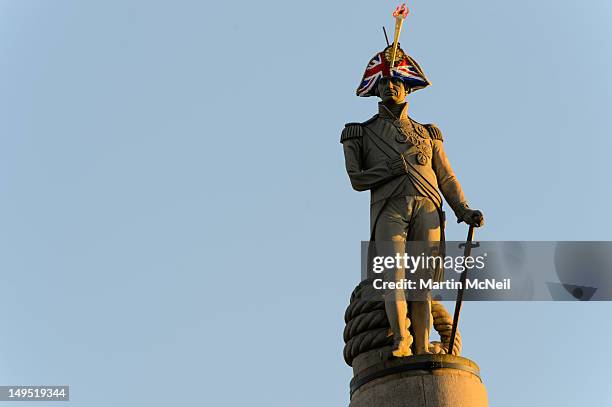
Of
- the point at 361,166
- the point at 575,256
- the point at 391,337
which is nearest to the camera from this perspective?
the point at 391,337

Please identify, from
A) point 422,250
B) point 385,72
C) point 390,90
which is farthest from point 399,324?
point 385,72

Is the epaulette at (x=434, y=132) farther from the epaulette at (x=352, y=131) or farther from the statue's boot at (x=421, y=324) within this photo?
the statue's boot at (x=421, y=324)

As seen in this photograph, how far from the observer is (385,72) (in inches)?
557

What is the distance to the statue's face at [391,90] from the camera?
1412cm

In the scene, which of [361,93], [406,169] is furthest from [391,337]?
[361,93]

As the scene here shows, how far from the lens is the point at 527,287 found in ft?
47.8

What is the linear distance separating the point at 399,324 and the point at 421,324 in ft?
1.17

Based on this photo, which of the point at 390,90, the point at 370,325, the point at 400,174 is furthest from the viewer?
the point at 390,90

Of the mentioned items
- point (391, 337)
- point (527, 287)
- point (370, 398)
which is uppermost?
point (527, 287)

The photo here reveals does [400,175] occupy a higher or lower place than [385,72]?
lower

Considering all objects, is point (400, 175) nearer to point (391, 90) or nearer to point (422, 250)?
point (422, 250)

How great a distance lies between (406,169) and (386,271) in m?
1.32

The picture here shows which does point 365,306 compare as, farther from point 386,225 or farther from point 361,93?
point 361,93

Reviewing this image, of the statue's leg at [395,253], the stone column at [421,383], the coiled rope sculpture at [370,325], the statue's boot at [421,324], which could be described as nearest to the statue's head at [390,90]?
the statue's leg at [395,253]
